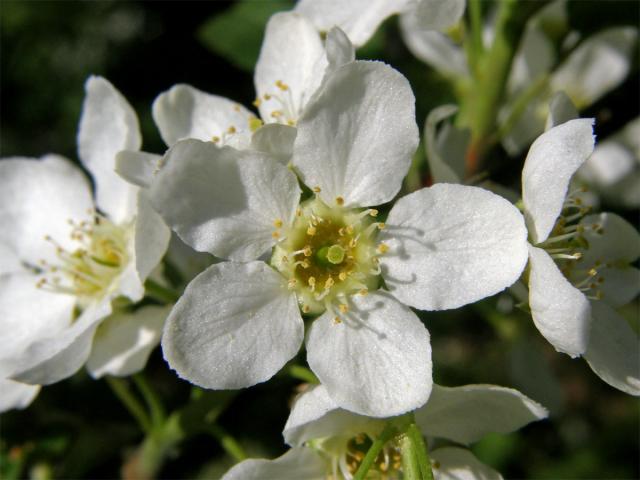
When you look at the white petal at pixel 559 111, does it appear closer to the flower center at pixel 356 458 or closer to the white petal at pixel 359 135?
the white petal at pixel 359 135

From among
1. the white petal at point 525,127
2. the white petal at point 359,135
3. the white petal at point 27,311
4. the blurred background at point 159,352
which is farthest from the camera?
the white petal at point 525,127

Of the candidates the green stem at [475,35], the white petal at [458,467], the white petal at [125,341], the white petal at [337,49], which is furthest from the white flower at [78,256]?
the green stem at [475,35]

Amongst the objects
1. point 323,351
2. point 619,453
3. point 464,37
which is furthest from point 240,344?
point 619,453

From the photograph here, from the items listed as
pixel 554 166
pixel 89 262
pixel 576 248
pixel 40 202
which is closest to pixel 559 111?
pixel 554 166

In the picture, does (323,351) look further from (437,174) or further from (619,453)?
(619,453)

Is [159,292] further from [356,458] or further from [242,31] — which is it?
[242,31]

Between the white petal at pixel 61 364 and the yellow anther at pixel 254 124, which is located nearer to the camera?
the white petal at pixel 61 364
